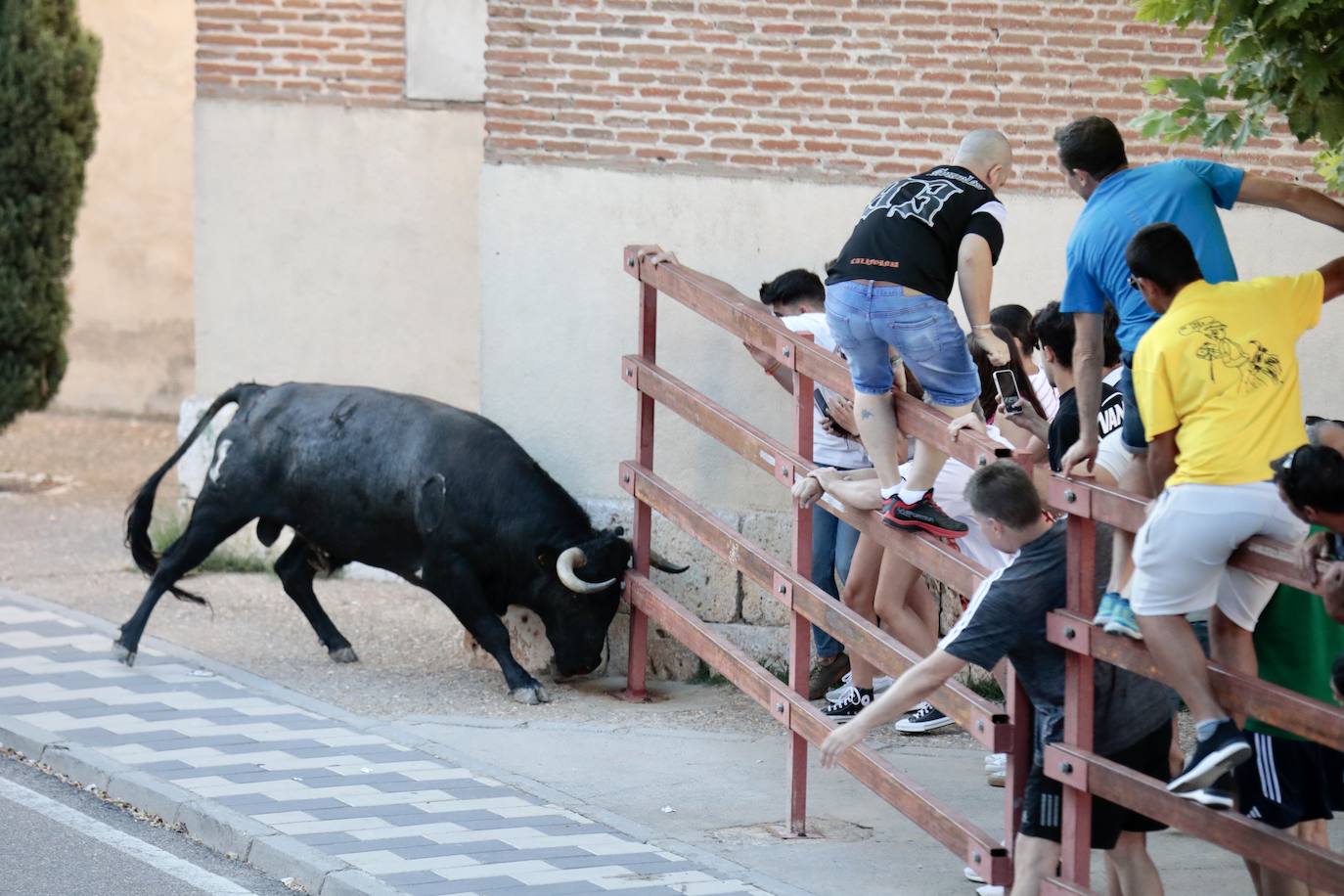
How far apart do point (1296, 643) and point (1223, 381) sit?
89cm

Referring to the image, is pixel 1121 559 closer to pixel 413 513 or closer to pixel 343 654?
pixel 413 513

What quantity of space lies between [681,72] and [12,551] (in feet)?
17.4

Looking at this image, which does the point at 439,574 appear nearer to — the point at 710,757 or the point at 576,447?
the point at 576,447

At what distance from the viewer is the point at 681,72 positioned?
8.86m

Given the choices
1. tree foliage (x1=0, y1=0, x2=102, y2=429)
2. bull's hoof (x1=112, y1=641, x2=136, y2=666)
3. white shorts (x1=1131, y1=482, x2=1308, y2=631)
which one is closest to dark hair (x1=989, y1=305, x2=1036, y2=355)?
white shorts (x1=1131, y1=482, x2=1308, y2=631)

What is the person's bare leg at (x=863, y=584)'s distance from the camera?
7.52 meters

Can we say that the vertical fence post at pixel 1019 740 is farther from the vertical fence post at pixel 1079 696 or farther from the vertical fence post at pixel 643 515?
the vertical fence post at pixel 643 515

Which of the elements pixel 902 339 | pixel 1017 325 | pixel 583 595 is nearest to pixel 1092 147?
pixel 902 339

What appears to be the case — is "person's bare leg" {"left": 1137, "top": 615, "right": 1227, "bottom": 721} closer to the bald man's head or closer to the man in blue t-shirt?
the man in blue t-shirt

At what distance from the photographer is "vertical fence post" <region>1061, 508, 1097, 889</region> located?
199 inches

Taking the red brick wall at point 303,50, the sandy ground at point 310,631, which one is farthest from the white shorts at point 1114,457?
the red brick wall at point 303,50

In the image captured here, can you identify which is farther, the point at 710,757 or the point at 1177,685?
the point at 710,757

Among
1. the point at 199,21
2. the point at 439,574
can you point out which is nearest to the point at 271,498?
the point at 439,574

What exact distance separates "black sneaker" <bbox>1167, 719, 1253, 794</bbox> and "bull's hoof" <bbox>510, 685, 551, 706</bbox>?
4.16 metres
